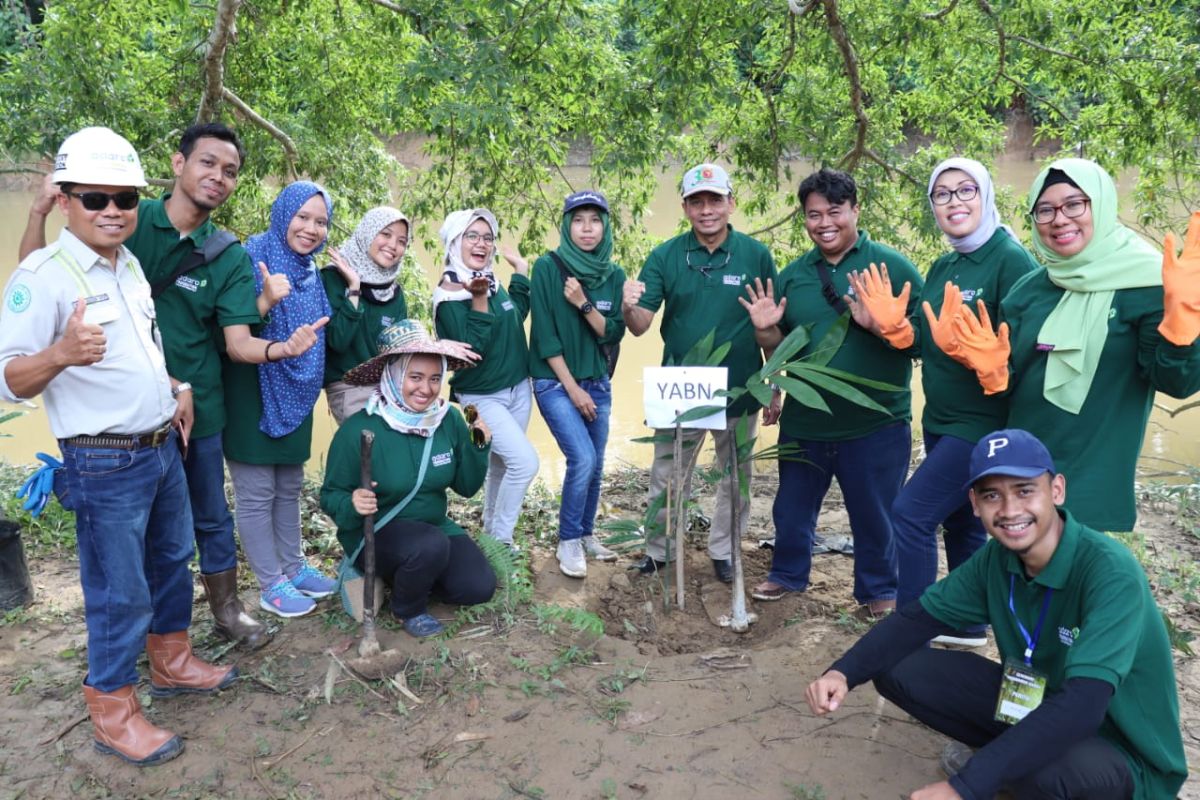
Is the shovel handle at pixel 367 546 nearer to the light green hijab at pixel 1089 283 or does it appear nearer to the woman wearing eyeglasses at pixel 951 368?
the woman wearing eyeglasses at pixel 951 368

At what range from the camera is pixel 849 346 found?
363 cm

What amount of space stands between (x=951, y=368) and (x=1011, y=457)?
2.84 feet

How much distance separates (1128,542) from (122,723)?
188 inches

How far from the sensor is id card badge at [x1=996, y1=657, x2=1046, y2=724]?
2.45 meters

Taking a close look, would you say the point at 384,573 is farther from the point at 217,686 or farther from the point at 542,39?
the point at 542,39

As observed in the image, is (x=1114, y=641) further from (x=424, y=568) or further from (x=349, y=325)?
(x=349, y=325)

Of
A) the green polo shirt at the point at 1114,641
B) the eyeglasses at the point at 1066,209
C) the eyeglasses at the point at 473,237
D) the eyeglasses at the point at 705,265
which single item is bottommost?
the green polo shirt at the point at 1114,641

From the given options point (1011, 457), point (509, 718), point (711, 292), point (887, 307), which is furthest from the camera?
point (711, 292)

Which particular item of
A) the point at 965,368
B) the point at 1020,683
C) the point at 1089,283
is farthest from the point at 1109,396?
the point at 1020,683

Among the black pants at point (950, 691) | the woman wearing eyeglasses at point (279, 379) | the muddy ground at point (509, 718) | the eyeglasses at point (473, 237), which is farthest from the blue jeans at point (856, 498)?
the woman wearing eyeglasses at point (279, 379)

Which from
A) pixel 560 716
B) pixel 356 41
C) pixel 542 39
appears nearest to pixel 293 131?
pixel 356 41

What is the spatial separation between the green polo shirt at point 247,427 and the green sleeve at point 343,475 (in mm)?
215

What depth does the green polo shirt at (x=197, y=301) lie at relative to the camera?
3146 mm

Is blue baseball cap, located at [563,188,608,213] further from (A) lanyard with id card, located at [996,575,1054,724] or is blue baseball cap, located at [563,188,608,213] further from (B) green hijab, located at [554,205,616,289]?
(A) lanyard with id card, located at [996,575,1054,724]
